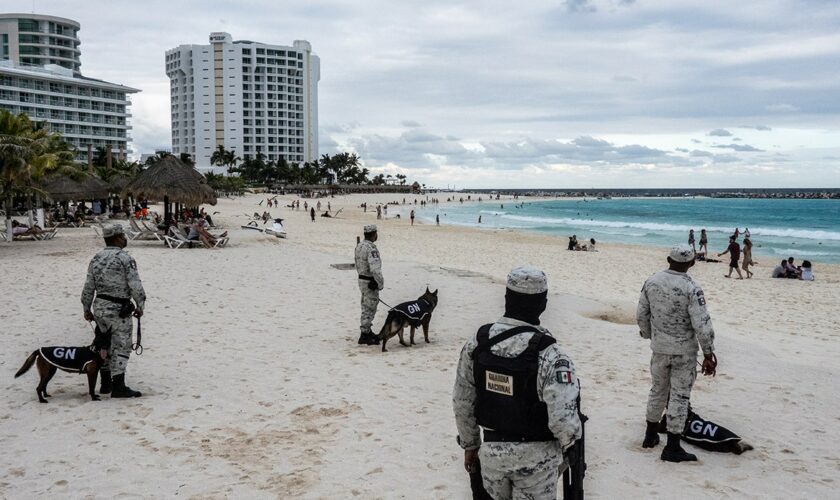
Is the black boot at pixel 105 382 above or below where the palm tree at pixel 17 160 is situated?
below

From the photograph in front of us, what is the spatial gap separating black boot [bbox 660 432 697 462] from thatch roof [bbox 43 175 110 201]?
93.4 feet

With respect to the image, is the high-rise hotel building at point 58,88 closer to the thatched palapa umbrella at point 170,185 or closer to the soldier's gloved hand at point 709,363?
the thatched palapa umbrella at point 170,185

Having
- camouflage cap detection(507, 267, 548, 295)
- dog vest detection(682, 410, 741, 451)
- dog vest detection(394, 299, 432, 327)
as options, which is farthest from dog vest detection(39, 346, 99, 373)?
dog vest detection(682, 410, 741, 451)

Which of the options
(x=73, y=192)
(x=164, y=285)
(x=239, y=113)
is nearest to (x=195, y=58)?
(x=239, y=113)

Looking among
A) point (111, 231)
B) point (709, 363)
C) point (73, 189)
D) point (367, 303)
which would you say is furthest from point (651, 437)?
point (73, 189)

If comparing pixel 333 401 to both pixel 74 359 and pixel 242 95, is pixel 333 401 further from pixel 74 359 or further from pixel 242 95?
pixel 242 95

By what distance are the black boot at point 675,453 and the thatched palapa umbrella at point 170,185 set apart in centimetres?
1950

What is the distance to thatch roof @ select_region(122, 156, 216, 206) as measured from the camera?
70.5 ft

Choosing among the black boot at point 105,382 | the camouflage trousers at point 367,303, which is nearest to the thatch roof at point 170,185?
the camouflage trousers at point 367,303

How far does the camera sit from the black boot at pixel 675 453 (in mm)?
5078

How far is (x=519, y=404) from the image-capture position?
270 cm

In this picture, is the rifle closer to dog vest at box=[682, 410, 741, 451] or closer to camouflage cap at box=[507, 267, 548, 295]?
camouflage cap at box=[507, 267, 548, 295]

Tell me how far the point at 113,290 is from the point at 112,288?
0.07 ft

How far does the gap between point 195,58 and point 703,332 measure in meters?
147
